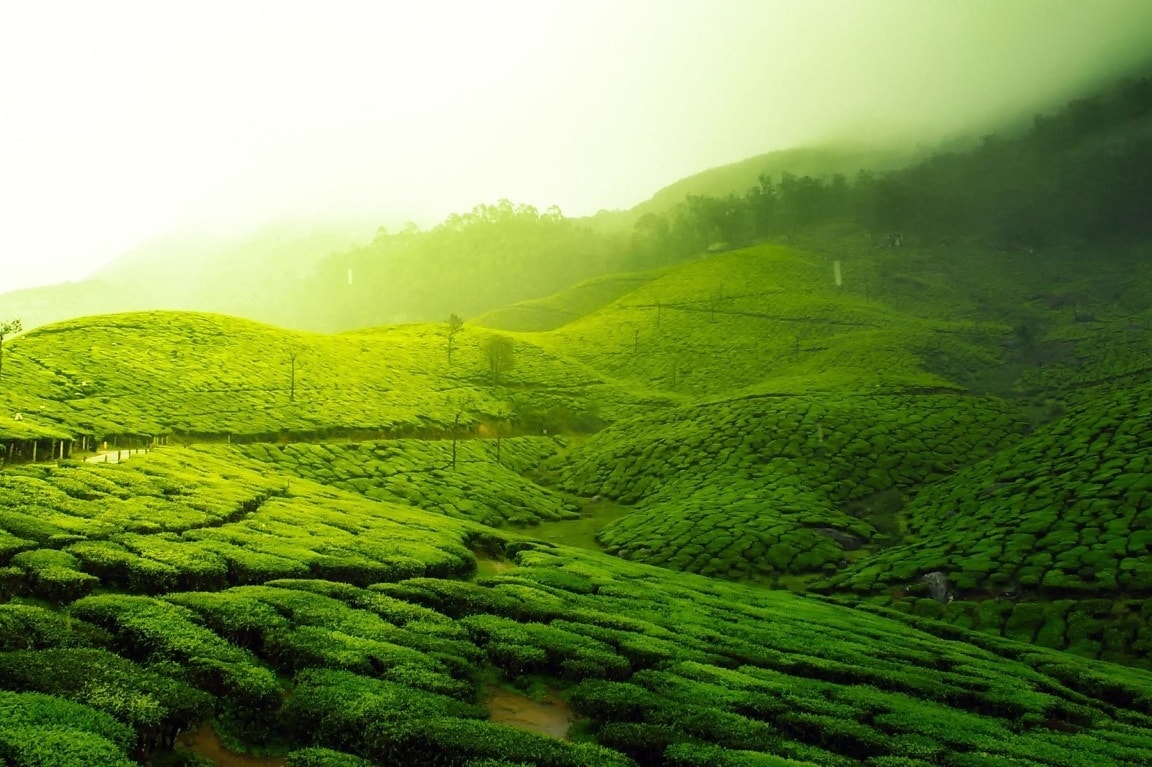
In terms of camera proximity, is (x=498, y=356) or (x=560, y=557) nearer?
(x=560, y=557)

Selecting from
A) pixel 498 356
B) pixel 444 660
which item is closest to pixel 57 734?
pixel 444 660

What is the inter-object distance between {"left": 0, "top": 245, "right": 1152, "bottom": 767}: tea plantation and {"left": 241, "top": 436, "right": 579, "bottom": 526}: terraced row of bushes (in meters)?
0.46

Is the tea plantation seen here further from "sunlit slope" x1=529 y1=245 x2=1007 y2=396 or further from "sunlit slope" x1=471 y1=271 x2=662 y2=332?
"sunlit slope" x1=471 y1=271 x2=662 y2=332

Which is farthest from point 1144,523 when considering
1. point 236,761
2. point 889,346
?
point 889,346

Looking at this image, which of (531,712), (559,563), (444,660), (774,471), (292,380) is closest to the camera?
(531,712)

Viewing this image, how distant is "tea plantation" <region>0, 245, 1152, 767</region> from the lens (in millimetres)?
16938

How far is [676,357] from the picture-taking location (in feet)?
436

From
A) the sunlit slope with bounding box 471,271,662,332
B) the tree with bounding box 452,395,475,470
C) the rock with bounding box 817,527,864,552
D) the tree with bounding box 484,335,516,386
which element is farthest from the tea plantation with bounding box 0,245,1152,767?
the sunlit slope with bounding box 471,271,662,332

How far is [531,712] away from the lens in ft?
66.1

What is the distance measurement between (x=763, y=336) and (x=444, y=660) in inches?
4865

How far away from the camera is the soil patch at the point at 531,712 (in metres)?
19.2

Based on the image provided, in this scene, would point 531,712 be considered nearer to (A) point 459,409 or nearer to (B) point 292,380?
(B) point 292,380

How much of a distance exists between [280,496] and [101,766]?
32.1 meters

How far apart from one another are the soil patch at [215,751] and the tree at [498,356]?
96312 mm
